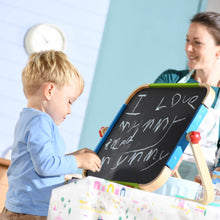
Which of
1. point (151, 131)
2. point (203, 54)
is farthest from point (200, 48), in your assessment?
point (151, 131)

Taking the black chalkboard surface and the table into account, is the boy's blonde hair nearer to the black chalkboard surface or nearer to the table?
the black chalkboard surface

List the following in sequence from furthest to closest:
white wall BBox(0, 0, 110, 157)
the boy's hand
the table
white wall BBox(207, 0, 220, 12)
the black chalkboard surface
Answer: white wall BBox(207, 0, 220, 12) → white wall BBox(0, 0, 110, 157) → the boy's hand → the black chalkboard surface → the table

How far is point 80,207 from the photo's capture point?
0.97m

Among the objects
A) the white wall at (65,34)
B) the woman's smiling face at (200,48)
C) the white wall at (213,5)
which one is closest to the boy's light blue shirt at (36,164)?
the woman's smiling face at (200,48)

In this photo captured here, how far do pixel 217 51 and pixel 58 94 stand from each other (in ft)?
3.38

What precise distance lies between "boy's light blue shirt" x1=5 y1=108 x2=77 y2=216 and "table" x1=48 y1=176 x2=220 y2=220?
0.70ft

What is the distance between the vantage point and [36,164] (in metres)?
1.19

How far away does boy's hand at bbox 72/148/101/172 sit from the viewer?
1260 millimetres

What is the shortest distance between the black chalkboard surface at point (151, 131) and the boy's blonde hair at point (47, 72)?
0.20m

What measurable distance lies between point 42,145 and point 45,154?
28 millimetres

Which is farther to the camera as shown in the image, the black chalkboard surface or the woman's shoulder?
the woman's shoulder

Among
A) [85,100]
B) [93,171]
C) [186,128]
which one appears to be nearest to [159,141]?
[186,128]

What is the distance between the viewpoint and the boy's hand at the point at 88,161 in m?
1.26

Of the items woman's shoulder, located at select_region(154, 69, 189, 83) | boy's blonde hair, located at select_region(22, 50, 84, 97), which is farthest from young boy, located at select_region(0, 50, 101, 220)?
woman's shoulder, located at select_region(154, 69, 189, 83)
